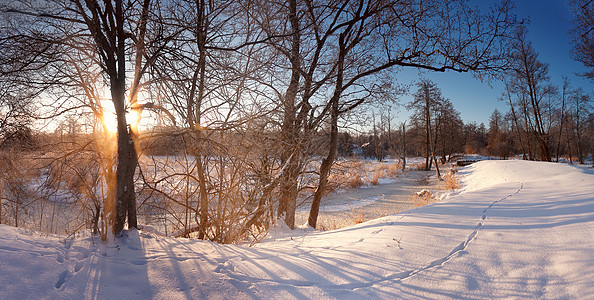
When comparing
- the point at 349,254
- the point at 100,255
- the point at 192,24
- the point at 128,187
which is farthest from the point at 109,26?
the point at 349,254

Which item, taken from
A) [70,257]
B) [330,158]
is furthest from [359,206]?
[70,257]

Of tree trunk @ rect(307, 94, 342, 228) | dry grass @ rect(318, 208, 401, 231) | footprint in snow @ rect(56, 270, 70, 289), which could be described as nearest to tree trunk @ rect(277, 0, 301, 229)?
tree trunk @ rect(307, 94, 342, 228)

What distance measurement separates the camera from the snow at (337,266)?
196 centimetres

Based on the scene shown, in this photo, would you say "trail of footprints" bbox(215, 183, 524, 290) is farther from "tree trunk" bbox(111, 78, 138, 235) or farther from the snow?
"tree trunk" bbox(111, 78, 138, 235)

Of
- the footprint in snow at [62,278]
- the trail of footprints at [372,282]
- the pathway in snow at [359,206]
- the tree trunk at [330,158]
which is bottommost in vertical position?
the pathway in snow at [359,206]

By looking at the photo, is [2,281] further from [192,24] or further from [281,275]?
[192,24]

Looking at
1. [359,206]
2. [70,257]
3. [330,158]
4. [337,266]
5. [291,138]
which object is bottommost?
[359,206]

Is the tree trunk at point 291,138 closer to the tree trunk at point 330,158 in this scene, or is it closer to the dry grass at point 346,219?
the tree trunk at point 330,158

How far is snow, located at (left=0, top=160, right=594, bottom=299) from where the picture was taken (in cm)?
196

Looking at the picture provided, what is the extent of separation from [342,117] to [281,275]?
4968 millimetres

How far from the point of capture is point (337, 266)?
2418mm

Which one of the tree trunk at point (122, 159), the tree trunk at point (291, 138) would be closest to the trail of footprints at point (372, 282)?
the tree trunk at point (122, 159)

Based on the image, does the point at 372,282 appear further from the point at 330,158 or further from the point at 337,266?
the point at 330,158

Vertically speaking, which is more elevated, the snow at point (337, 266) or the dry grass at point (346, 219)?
the snow at point (337, 266)
